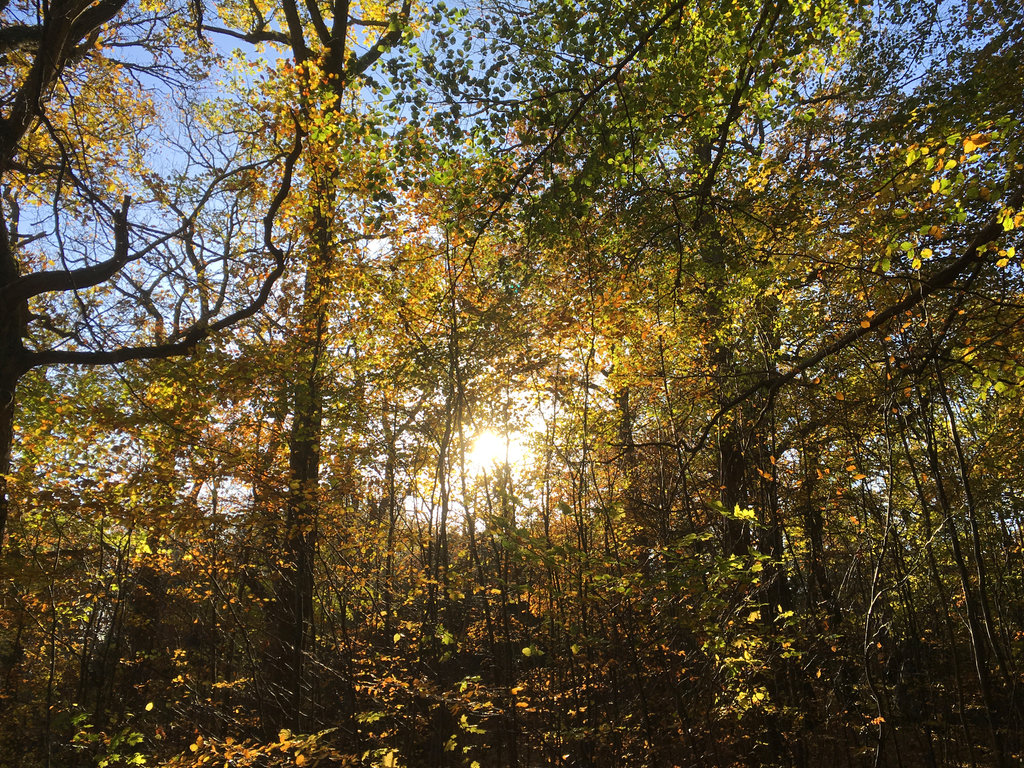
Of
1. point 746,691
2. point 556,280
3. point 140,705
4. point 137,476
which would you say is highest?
point 556,280

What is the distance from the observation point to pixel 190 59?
7426 millimetres

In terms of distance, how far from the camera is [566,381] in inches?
321

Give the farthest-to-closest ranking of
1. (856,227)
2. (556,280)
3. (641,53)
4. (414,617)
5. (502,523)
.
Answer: (556,280), (414,617), (856,227), (641,53), (502,523)

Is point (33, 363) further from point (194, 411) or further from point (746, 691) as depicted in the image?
point (746, 691)

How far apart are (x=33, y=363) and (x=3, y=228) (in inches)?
62.8

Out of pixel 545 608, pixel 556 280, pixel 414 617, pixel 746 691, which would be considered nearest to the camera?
pixel 746 691

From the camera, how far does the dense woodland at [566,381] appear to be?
Result: 16.7 ft

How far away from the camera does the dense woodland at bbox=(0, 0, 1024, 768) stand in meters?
5.09

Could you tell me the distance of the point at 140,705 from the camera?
12.4 meters

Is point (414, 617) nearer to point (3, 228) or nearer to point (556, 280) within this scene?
point (556, 280)

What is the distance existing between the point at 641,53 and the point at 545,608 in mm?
6103

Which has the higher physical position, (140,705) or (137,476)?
(137,476)

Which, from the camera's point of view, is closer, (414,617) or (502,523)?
(502,523)

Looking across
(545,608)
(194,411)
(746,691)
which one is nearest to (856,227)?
(746,691)
